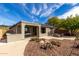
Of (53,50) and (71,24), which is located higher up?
(71,24)

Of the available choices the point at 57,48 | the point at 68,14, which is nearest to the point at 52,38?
the point at 57,48

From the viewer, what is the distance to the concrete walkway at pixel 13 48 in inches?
230

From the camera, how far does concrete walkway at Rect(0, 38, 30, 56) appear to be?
5.83 m

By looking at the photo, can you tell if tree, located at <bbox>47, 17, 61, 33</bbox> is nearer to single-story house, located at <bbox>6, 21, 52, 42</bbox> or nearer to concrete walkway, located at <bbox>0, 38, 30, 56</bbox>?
single-story house, located at <bbox>6, 21, 52, 42</bbox>

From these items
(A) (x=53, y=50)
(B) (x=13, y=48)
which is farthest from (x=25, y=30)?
(A) (x=53, y=50)

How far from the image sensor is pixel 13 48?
5891mm

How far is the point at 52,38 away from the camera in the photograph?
19.5 feet

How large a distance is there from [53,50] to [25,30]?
2.55 feet

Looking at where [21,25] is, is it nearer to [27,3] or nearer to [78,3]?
[27,3]

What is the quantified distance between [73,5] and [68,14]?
0.24 metres

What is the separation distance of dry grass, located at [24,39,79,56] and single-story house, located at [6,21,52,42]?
0.24 metres

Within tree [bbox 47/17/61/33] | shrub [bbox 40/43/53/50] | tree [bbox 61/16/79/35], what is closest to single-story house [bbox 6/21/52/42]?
tree [bbox 47/17/61/33]

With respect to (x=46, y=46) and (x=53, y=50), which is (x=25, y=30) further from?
(x=53, y=50)

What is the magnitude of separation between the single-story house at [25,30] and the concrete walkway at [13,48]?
102mm
